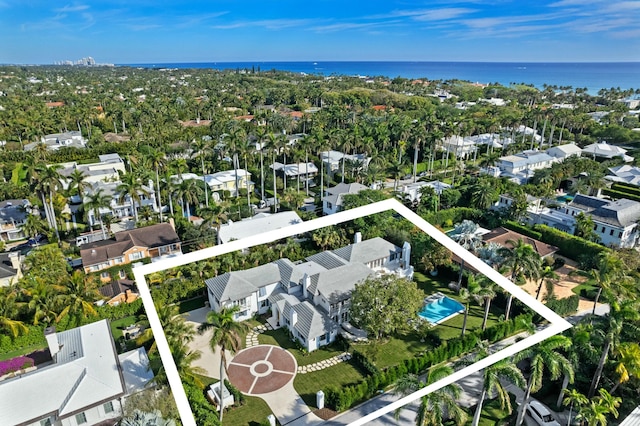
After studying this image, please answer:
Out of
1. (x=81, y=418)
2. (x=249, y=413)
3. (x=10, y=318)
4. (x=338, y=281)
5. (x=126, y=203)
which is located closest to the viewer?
(x=249, y=413)

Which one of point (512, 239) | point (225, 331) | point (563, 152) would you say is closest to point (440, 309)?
point (512, 239)

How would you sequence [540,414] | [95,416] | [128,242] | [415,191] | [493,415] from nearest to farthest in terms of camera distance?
[95,416] < [540,414] < [493,415] < [128,242] < [415,191]

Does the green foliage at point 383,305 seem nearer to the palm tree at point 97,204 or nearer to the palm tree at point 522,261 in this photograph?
the palm tree at point 522,261

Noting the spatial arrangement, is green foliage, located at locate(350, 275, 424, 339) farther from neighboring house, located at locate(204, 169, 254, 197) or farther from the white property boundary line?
neighboring house, located at locate(204, 169, 254, 197)

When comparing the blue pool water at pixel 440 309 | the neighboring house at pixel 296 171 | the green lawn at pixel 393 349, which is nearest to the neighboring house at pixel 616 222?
the blue pool water at pixel 440 309

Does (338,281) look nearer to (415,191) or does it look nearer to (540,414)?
(540,414)
